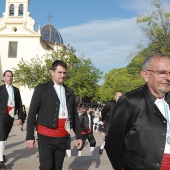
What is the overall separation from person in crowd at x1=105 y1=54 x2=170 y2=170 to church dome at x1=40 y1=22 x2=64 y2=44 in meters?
65.8

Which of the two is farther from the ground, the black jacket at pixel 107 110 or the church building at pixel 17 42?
the church building at pixel 17 42

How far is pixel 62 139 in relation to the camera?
15.3ft

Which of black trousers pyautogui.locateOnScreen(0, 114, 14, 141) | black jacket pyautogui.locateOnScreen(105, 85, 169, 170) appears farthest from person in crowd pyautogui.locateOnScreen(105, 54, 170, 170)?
black trousers pyautogui.locateOnScreen(0, 114, 14, 141)

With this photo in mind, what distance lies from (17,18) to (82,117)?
40957 millimetres

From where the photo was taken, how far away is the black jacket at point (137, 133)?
A: 2.58 metres

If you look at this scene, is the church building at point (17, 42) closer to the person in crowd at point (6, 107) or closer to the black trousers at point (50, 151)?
the person in crowd at point (6, 107)

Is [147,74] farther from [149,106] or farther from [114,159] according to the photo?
[114,159]

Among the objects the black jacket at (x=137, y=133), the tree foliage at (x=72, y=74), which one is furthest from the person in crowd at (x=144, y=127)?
the tree foliage at (x=72, y=74)

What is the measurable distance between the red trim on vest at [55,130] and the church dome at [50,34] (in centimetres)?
6385

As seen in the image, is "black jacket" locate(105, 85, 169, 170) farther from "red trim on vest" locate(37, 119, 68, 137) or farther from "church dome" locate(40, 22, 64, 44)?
"church dome" locate(40, 22, 64, 44)

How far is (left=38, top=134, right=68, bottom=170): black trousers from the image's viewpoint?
4508 mm

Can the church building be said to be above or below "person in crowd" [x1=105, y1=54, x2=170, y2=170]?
above

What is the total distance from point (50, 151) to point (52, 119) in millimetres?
454

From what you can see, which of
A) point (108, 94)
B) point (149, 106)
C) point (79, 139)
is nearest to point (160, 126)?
point (149, 106)
